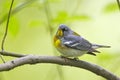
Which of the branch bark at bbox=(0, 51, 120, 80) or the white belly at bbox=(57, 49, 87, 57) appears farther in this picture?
the white belly at bbox=(57, 49, 87, 57)

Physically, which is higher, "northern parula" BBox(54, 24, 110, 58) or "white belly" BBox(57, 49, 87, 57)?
"northern parula" BBox(54, 24, 110, 58)

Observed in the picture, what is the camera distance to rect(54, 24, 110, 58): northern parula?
33.3 inches

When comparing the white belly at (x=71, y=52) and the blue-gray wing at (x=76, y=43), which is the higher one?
the blue-gray wing at (x=76, y=43)

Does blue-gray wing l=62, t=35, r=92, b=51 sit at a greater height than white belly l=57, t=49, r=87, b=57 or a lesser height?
greater

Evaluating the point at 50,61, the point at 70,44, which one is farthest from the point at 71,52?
the point at 50,61

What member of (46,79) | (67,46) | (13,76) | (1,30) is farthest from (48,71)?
(67,46)

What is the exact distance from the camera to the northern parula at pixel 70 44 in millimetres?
846

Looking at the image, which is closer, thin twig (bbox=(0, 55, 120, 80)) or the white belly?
thin twig (bbox=(0, 55, 120, 80))

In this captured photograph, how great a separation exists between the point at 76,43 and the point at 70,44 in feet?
0.05

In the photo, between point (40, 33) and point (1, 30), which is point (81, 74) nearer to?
point (40, 33)

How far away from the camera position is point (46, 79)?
4.64 feet

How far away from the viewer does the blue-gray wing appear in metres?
0.85

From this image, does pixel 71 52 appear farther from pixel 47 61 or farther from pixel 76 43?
pixel 47 61

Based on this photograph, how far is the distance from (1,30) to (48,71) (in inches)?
9.8
